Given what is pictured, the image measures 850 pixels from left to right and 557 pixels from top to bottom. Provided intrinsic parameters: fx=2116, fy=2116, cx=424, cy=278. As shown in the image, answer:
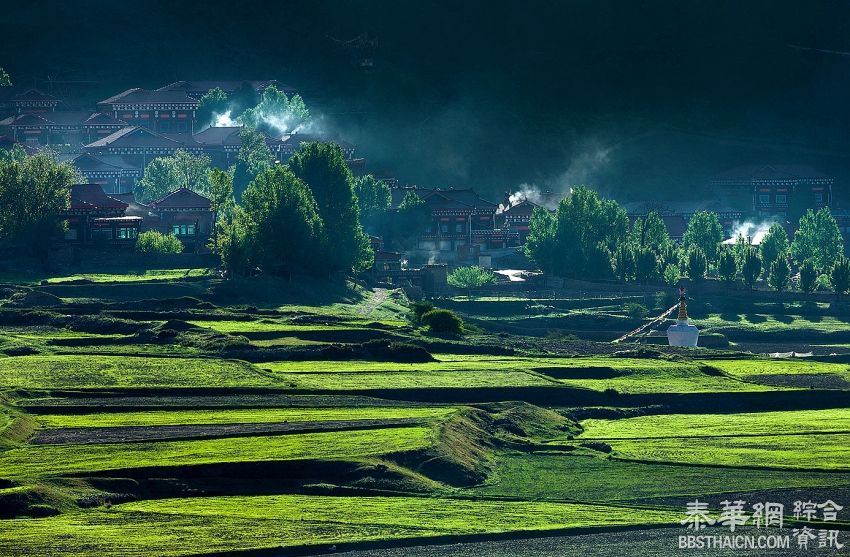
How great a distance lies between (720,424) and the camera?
366 feet

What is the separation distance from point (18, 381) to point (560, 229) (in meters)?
93.6

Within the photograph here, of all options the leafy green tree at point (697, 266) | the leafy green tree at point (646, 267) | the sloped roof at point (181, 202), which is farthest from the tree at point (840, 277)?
the sloped roof at point (181, 202)

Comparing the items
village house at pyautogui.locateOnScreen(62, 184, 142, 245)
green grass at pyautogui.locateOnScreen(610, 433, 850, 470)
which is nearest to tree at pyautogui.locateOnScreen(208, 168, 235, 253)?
village house at pyautogui.locateOnScreen(62, 184, 142, 245)

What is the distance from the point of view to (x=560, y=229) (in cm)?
19612

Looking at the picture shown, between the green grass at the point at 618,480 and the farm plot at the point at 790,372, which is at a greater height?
the farm plot at the point at 790,372

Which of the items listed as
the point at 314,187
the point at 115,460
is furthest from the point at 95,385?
the point at 314,187

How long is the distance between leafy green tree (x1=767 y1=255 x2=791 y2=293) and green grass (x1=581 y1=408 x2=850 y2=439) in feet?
229

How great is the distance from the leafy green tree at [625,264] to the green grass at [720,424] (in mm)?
73515

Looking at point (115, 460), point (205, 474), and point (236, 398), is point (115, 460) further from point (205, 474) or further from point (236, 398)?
point (236, 398)

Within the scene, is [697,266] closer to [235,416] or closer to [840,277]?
[840,277]

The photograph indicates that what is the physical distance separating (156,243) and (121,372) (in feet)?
202

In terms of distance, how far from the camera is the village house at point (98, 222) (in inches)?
6909

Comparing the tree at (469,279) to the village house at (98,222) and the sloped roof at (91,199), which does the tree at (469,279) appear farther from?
the sloped roof at (91,199)

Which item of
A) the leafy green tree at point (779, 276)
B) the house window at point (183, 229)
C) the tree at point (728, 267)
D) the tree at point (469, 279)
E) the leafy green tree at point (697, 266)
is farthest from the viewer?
the house window at point (183, 229)
